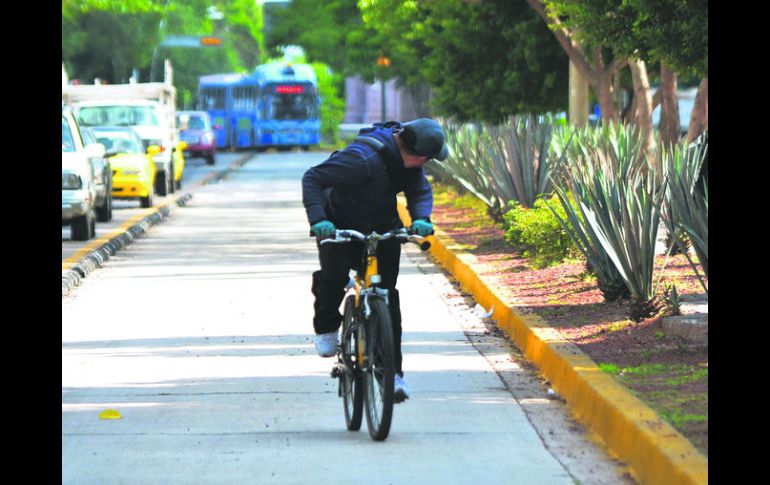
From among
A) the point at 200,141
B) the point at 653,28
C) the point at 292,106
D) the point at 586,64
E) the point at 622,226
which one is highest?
the point at 653,28

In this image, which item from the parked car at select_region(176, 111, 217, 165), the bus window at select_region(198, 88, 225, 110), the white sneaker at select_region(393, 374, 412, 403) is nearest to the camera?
the white sneaker at select_region(393, 374, 412, 403)

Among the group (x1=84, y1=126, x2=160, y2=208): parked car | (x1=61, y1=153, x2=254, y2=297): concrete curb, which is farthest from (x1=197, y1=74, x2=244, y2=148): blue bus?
(x1=84, y1=126, x2=160, y2=208): parked car

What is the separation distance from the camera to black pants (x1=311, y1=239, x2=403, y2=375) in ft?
27.1

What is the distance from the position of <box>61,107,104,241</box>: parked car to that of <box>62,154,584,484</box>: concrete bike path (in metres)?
3.44

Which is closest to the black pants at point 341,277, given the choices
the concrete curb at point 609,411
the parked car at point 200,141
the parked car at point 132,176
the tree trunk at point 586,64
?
the concrete curb at point 609,411

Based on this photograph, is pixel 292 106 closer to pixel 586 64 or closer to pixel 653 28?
pixel 586 64

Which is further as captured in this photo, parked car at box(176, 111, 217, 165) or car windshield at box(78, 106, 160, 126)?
parked car at box(176, 111, 217, 165)

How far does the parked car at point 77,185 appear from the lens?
2002 cm

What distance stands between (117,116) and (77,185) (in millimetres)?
12709

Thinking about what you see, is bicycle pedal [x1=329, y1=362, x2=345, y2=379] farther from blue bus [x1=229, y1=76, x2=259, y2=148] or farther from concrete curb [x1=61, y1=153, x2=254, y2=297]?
blue bus [x1=229, y1=76, x2=259, y2=148]

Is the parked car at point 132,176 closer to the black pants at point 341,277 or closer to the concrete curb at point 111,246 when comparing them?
the concrete curb at point 111,246

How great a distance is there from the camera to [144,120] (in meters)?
33.1

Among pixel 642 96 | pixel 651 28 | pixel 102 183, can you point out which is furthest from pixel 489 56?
pixel 651 28

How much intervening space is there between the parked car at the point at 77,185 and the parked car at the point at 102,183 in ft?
2.22
